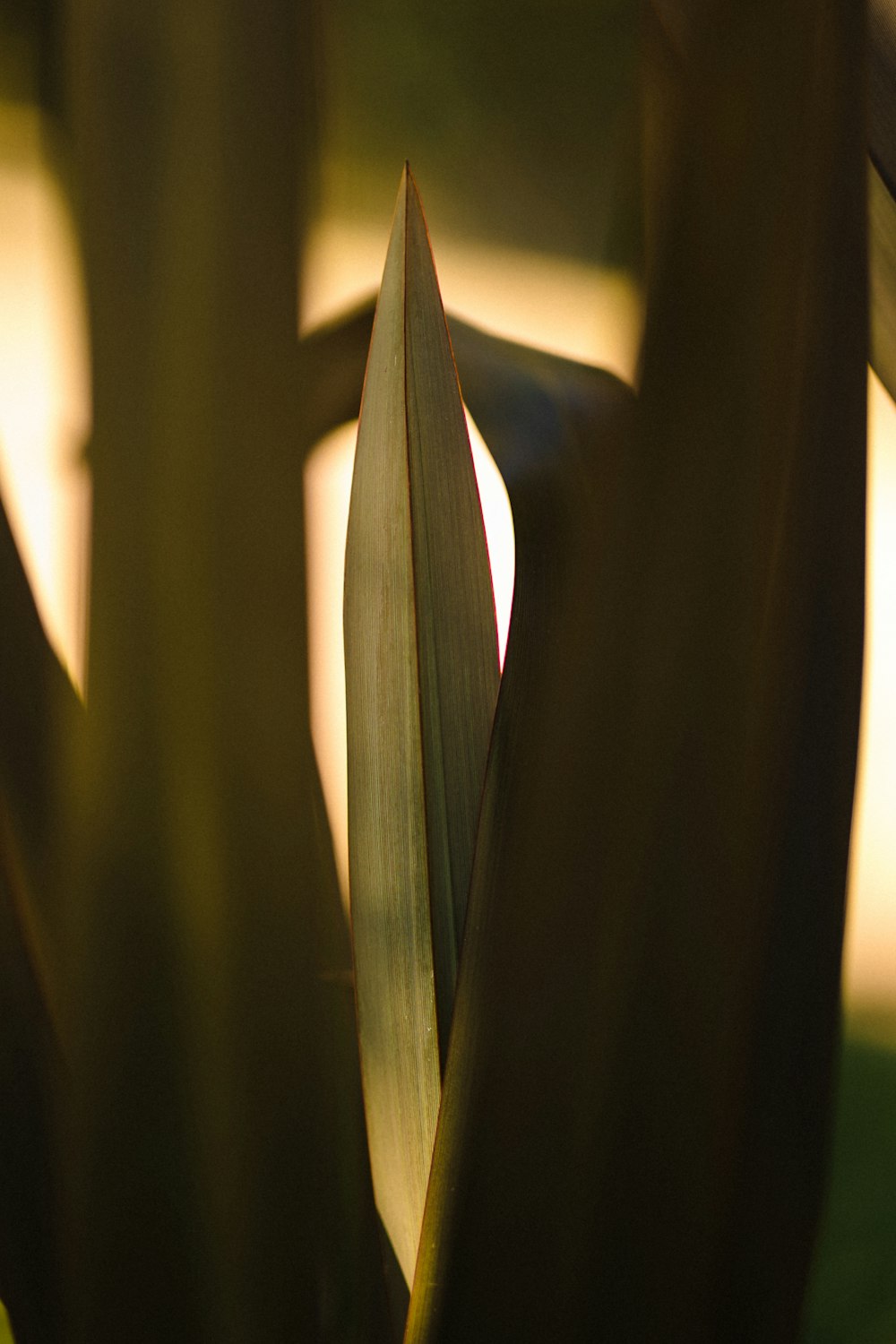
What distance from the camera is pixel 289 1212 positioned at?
0.34 m

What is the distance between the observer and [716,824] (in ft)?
0.86

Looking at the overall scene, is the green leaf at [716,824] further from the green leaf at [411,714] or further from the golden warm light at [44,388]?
the golden warm light at [44,388]

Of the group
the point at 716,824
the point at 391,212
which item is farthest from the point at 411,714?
the point at 391,212

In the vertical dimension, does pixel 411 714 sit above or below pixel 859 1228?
above

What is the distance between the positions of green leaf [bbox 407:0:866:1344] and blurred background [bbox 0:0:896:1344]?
57 mm

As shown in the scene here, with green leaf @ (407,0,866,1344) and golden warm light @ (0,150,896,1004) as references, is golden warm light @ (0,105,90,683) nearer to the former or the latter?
golden warm light @ (0,150,896,1004)

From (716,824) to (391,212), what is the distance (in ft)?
0.80

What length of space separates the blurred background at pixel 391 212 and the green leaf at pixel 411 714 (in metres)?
0.07

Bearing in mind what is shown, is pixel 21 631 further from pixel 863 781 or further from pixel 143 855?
pixel 863 781

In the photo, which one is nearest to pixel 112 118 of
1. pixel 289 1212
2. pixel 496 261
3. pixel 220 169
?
pixel 220 169

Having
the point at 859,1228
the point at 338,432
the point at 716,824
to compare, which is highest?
the point at 338,432

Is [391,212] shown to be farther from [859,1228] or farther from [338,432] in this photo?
[859,1228]

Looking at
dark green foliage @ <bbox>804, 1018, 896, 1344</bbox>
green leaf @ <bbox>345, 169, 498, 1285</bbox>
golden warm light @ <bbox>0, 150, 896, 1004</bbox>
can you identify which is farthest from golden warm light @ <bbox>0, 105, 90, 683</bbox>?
dark green foliage @ <bbox>804, 1018, 896, 1344</bbox>

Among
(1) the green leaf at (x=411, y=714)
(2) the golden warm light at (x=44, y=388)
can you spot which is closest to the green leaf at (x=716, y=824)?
(1) the green leaf at (x=411, y=714)
